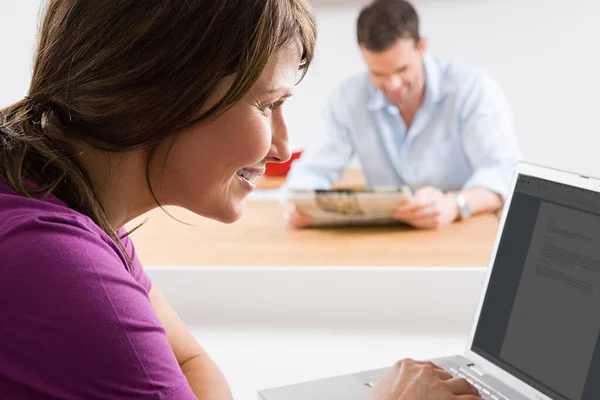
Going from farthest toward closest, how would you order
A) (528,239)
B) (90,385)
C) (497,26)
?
(497,26), (528,239), (90,385)

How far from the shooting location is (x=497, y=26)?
9.93ft

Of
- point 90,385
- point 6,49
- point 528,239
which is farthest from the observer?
point 6,49

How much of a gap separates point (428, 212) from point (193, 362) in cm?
82

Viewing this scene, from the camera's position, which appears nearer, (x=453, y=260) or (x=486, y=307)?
(x=486, y=307)

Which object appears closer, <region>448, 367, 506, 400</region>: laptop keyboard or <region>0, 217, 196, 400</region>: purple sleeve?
<region>0, 217, 196, 400</region>: purple sleeve

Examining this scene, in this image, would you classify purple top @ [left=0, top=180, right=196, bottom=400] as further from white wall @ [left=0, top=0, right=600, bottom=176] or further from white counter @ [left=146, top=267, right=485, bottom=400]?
white wall @ [left=0, top=0, right=600, bottom=176]

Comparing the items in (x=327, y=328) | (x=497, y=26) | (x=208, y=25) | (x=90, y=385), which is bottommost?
(x=327, y=328)

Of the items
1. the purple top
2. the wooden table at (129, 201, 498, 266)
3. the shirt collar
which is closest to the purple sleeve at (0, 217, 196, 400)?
the purple top

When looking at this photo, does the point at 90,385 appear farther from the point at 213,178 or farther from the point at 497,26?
the point at 497,26

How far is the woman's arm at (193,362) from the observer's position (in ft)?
3.47

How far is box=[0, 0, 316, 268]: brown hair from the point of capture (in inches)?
30.9

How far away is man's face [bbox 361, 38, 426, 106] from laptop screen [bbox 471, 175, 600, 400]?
68.3 inches

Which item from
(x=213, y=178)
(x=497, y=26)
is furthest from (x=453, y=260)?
(x=497, y=26)

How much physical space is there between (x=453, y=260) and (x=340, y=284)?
24 centimetres
